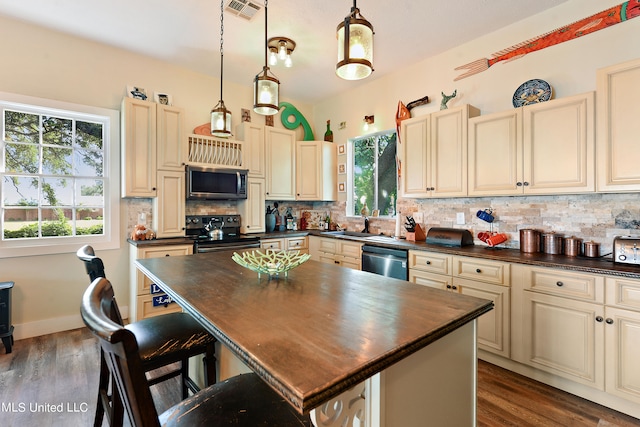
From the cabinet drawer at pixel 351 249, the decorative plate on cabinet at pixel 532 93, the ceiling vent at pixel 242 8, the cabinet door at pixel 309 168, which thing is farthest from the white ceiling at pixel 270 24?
the cabinet drawer at pixel 351 249

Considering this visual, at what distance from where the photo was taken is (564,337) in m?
2.12

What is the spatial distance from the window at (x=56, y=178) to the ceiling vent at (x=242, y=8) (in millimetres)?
1864

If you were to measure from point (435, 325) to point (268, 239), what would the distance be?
10.3 ft

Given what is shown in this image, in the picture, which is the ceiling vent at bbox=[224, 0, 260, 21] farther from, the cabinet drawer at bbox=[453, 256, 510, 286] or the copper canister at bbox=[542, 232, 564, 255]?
the copper canister at bbox=[542, 232, 564, 255]

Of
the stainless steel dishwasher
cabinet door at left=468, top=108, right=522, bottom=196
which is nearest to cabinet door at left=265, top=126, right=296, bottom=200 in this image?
the stainless steel dishwasher

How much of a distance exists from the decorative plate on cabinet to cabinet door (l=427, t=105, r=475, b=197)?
0.43 m

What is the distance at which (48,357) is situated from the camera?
8.63 feet

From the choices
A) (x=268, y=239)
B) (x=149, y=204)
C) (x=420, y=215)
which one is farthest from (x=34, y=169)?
(x=420, y=215)

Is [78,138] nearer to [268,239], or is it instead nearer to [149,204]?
[149,204]

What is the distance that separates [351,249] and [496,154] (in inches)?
72.7

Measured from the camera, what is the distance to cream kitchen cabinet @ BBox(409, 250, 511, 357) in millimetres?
2398

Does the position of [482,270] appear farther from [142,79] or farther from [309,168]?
[142,79]

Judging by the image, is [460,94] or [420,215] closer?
[460,94]

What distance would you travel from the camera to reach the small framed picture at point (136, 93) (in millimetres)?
3457
